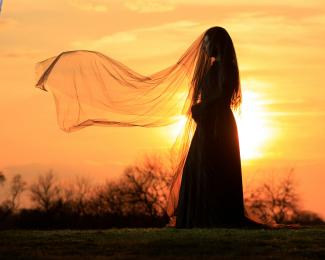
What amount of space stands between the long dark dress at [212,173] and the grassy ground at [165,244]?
1.49 m

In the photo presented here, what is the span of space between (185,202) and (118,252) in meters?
5.41

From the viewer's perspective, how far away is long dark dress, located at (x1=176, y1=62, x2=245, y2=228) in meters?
19.1

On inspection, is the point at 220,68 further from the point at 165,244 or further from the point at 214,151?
the point at 165,244

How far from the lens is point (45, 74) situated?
2050cm

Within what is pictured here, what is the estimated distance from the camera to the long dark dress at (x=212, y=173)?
19.1 m

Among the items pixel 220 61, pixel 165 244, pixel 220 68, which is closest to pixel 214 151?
pixel 220 68

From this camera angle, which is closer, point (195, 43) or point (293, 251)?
point (293, 251)

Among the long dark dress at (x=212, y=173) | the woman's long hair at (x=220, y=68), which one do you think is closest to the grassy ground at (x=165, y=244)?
the long dark dress at (x=212, y=173)

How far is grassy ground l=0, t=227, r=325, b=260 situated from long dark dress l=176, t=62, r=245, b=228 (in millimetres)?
1493

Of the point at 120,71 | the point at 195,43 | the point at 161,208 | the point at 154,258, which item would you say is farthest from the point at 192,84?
the point at 161,208

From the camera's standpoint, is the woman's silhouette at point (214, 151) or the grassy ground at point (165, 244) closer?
the grassy ground at point (165, 244)

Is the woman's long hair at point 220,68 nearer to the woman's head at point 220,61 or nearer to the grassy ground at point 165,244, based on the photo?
Result: the woman's head at point 220,61

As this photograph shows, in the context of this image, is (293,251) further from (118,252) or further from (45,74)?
(45,74)

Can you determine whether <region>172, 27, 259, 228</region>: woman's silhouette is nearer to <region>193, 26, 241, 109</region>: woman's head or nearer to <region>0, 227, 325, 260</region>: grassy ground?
<region>193, 26, 241, 109</region>: woman's head
